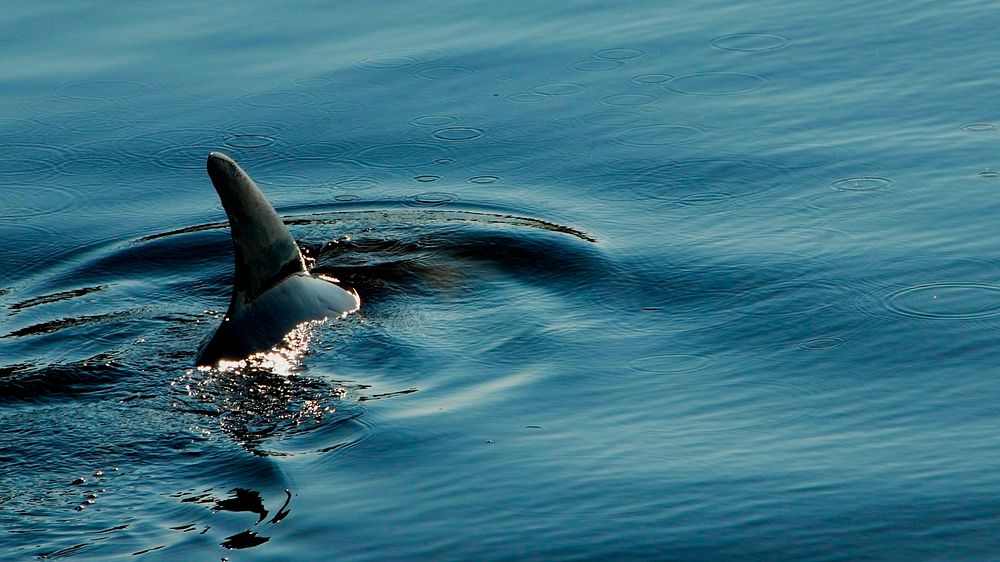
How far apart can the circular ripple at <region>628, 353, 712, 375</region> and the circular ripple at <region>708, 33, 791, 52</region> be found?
16.4 ft

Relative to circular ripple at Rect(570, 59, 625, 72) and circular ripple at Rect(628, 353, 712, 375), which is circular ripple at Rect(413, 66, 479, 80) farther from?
circular ripple at Rect(628, 353, 712, 375)

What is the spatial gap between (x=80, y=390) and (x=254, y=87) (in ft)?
15.6

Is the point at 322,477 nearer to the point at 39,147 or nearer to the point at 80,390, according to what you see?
the point at 80,390

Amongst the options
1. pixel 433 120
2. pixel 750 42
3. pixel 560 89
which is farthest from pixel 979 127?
pixel 433 120

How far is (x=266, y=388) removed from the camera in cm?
586

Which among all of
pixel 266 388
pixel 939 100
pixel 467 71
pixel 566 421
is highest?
pixel 939 100

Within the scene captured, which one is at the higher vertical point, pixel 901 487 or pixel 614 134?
pixel 614 134

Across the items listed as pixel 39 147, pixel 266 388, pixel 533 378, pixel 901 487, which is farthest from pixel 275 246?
pixel 39 147

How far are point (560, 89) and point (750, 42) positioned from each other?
1.72 m

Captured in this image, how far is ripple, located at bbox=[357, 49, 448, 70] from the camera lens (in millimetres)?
10570

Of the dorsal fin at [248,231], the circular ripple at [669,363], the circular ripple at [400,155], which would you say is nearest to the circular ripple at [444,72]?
the circular ripple at [400,155]

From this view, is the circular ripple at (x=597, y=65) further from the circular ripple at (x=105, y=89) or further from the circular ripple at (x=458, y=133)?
the circular ripple at (x=105, y=89)

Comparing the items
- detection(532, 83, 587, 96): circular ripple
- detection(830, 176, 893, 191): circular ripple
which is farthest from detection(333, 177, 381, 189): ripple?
detection(830, 176, 893, 191): circular ripple

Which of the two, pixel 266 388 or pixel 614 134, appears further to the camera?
pixel 614 134
